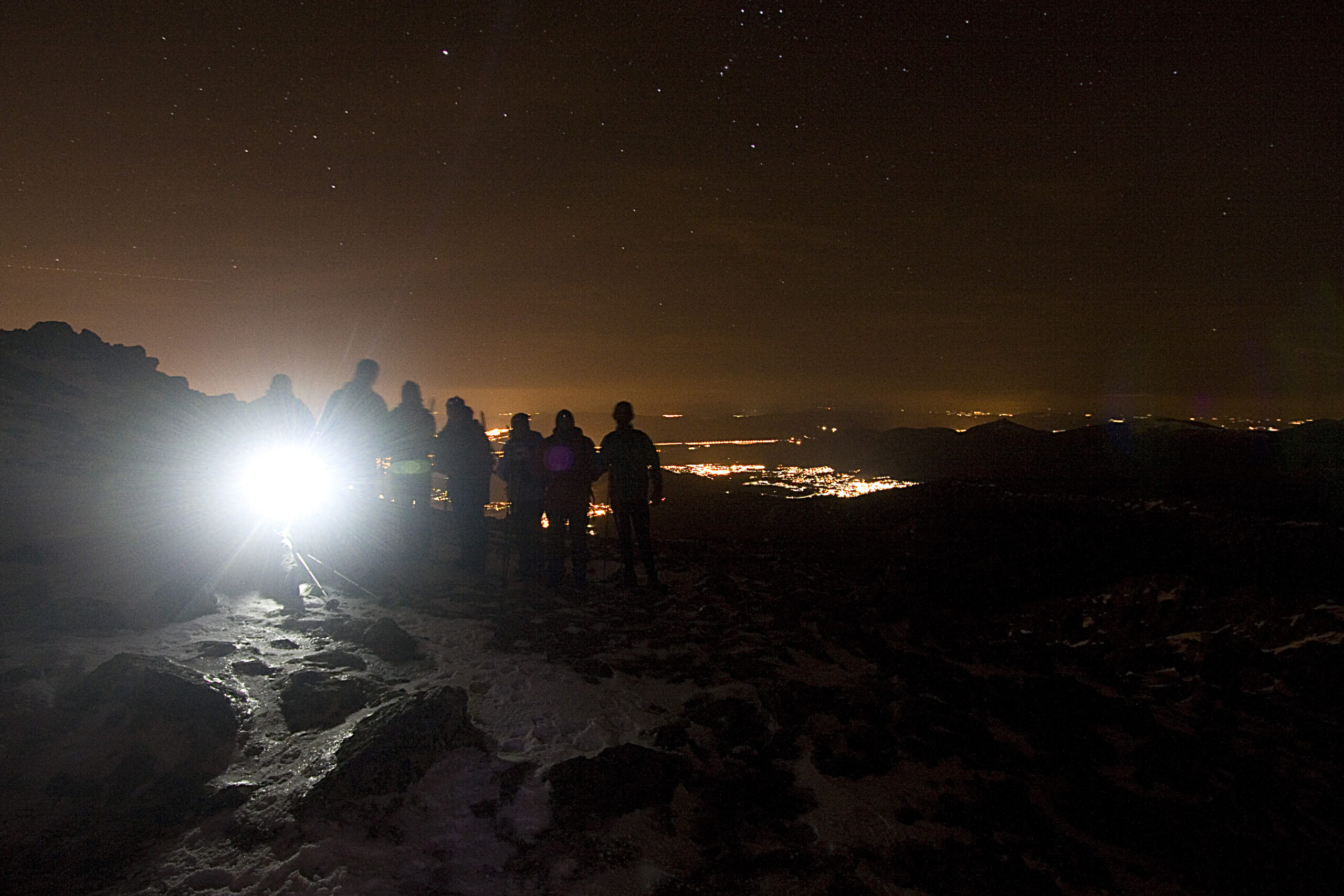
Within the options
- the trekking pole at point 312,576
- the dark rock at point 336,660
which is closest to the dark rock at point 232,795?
the dark rock at point 336,660

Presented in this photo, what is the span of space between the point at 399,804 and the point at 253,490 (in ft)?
37.7

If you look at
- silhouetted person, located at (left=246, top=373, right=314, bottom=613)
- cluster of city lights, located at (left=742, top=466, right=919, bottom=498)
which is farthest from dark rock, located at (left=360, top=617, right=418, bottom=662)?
cluster of city lights, located at (left=742, top=466, right=919, bottom=498)

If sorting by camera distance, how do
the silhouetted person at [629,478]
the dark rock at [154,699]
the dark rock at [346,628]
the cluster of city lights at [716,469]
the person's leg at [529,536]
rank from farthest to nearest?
the cluster of city lights at [716,469], the person's leg at [529,536], the silhouetted person at [629,478], the dark rock at [346,628], the dark rock at [154,699]

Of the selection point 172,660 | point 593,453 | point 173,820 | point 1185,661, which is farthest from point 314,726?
point 1185,661

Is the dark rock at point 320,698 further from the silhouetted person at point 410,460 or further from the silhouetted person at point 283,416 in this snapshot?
the silhouetted person at point 283,416

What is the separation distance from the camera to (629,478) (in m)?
9.20

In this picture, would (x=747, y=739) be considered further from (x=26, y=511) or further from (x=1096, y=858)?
(x=26, y=511)

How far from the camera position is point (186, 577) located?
24.4ft

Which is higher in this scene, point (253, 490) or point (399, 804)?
point (253, 490)

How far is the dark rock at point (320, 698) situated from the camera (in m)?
5.04

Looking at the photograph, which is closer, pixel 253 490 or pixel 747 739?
pixel 747 739

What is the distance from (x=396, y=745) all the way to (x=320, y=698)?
48.8 inches

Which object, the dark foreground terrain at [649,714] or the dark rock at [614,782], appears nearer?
the dark foreground terrain at [649,714]

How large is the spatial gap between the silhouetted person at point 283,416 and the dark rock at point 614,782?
33.9ft
